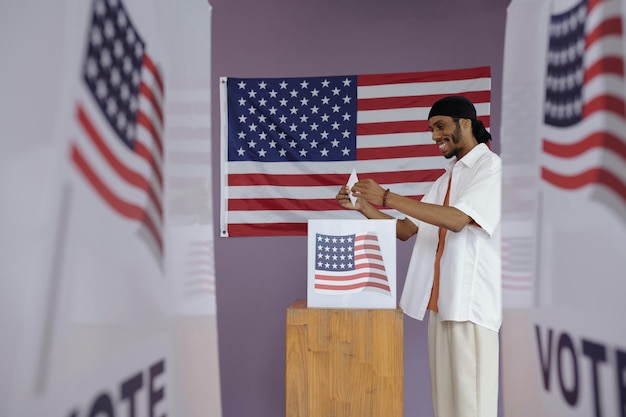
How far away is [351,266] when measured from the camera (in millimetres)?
1894

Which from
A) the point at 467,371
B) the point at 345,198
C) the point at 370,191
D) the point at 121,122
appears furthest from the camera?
the point at 345,198

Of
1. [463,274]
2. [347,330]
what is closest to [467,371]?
[463,274]

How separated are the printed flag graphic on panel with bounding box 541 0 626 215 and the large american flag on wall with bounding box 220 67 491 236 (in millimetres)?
2323

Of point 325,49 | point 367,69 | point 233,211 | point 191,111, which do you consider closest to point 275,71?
point 325,49

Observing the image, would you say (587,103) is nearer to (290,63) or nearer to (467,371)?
(467,371)

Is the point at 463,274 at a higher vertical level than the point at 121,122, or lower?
lower

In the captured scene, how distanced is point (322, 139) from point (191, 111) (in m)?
2.36

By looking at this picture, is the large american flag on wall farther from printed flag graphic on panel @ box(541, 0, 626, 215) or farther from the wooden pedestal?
printed flag graphic on panel @ box(541, 0, 626, 215)

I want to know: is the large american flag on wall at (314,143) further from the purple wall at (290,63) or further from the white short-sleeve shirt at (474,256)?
the white short-sleeve shirt at (474,256)

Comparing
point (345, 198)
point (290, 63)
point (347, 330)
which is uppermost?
point (290, 63)

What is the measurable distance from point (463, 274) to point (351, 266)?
375 millimetres

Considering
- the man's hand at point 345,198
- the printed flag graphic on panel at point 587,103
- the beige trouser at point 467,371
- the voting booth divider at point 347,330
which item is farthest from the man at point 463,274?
the printed flag graphic on panel at point 587,103

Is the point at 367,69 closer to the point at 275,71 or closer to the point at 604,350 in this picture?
the point at 275,71

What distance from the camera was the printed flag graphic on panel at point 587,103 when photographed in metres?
0.33
